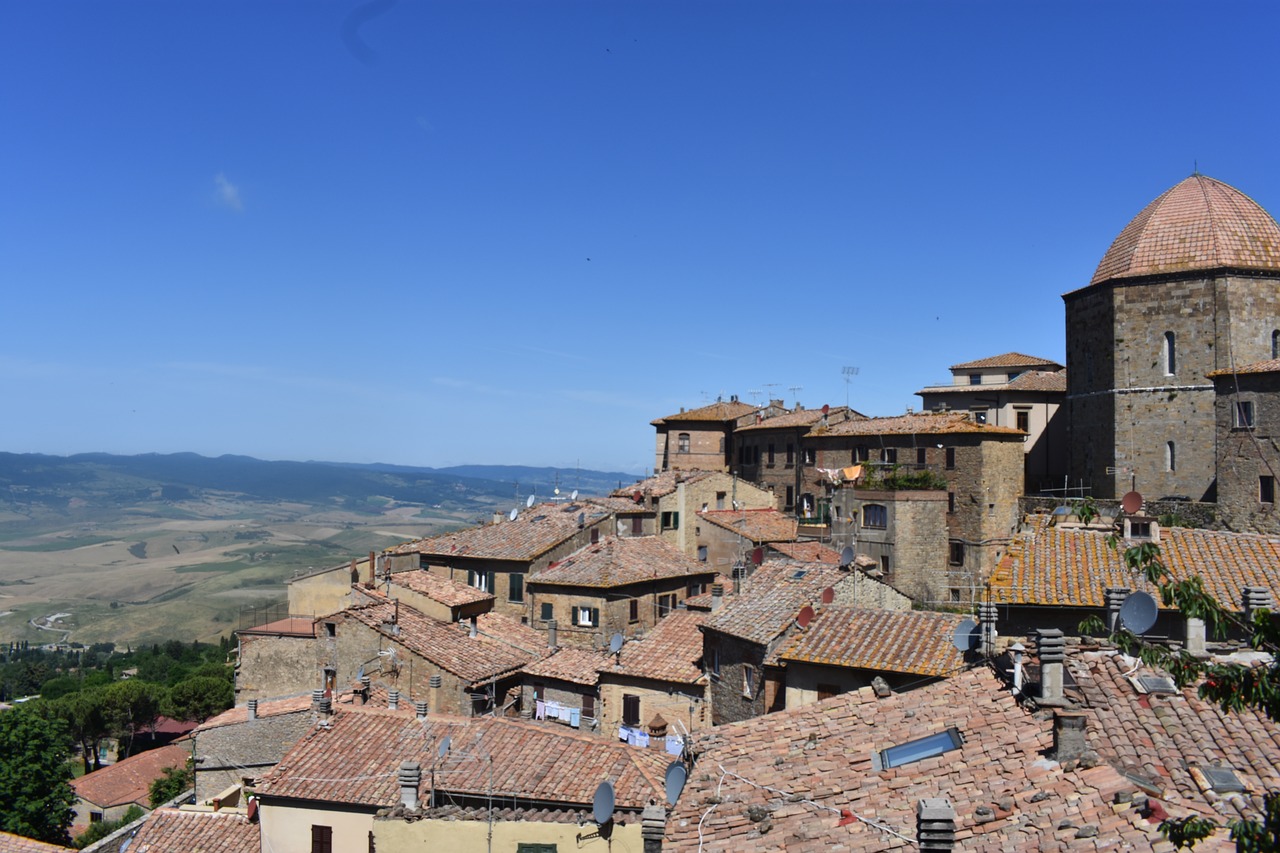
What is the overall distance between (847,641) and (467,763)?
27.9ft

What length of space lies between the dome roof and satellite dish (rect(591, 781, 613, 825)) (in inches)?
1198

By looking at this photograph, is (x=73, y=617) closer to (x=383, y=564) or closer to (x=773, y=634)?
(x=383, y=564)

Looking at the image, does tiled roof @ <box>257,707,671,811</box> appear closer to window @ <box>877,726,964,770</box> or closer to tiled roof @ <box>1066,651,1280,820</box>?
window @ <box>877,726,964,770</box>

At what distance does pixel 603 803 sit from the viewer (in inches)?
674

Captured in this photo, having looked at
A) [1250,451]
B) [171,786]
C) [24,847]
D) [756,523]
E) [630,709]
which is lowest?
[171,786]

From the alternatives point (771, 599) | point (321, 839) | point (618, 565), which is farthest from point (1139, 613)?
point (618, 565)

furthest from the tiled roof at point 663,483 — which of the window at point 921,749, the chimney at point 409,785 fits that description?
the window at point 921,749

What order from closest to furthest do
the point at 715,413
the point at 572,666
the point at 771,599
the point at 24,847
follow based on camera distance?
the point at 771,599 → the point at 24,847 → the point at 572,666 → the point at 715,413

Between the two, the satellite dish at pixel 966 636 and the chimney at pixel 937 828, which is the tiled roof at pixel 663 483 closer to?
the satellite dish at pixel 966 636

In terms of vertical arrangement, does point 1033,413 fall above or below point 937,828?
above

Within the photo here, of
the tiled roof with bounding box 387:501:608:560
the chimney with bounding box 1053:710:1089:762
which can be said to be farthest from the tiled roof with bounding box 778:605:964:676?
the tiled roof with bounding box 387:501:608:560

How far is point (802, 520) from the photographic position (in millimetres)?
45625

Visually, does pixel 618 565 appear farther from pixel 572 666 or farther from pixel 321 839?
pixel 321 839

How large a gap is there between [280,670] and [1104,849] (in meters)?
30.1
